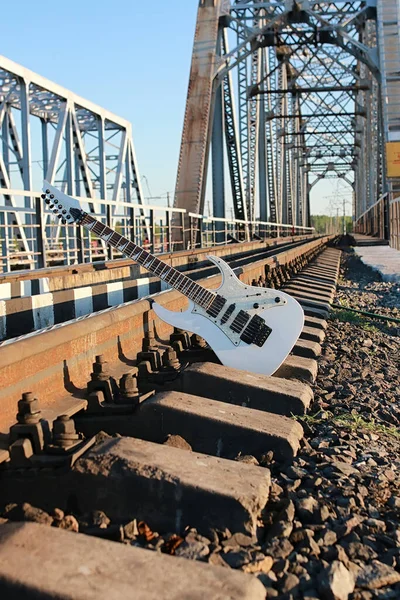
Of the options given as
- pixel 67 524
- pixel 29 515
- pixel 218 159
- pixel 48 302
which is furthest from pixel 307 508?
pixel 218 159

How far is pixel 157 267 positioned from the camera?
4258 mm

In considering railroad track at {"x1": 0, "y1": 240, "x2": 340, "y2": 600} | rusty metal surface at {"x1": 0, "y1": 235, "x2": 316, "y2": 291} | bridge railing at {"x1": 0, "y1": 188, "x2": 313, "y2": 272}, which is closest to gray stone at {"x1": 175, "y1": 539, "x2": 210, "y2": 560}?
railroad track at {"x1": 0, "y1": 240, "x2": 340, "y2": 600}

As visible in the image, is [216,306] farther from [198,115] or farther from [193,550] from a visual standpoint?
[198,115]

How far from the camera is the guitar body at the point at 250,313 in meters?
4.00

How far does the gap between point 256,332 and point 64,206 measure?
1582mm

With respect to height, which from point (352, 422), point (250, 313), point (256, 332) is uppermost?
point (250, 313)

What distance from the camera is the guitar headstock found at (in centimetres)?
456

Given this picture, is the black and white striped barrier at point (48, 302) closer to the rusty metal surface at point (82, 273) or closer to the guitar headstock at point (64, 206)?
the rusty metal surface at point (82, 273)

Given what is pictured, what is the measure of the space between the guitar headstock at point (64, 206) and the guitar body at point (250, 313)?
1001mm

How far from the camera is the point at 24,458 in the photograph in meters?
2.24

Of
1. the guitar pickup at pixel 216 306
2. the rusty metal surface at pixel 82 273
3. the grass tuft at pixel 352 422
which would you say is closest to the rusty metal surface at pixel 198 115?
the rusty metal surface at pixel 82 273

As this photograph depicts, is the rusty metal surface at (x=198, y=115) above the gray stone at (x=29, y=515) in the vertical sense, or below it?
above

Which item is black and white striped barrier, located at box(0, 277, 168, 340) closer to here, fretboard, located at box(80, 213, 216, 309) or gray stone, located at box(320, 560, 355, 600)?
fretboard, located at box(80, 213, 216, 309)

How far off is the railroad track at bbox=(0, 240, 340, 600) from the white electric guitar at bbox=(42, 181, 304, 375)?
27 centimetres
